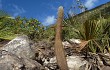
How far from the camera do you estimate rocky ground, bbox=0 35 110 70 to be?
6.58m

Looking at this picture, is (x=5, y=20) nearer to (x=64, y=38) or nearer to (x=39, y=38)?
(x=39, y=38)

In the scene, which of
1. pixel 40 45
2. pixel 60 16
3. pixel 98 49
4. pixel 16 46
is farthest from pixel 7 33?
pixel 60 16

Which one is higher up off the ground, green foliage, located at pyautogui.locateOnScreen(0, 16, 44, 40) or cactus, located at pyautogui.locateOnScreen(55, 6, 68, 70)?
green foliage, located at pyautogui.locateOnScreen(0, 16, 44, 40)

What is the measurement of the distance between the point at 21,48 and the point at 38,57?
2.81ft

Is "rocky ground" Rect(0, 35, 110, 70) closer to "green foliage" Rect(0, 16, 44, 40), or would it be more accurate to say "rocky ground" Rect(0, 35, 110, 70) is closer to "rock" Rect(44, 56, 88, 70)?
"rock" Rect(44, 56, 88, 70)

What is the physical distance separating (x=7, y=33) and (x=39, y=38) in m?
1.95

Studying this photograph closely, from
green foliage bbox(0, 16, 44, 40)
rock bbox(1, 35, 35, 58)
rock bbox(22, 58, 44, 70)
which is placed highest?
green foliage bbox(0, 16, 44, 40)

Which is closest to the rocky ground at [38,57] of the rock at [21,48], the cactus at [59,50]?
the rock at [21,48]

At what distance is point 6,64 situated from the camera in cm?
633

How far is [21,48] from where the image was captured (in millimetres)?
8727

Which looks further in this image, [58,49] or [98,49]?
[98,49]

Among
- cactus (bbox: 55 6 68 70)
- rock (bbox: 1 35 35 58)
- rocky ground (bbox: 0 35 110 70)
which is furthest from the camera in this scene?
rock (bbox: 1 35 35 58)

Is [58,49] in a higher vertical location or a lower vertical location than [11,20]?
lower

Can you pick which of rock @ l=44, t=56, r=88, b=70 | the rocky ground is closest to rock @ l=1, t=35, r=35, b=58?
the rocky ground
